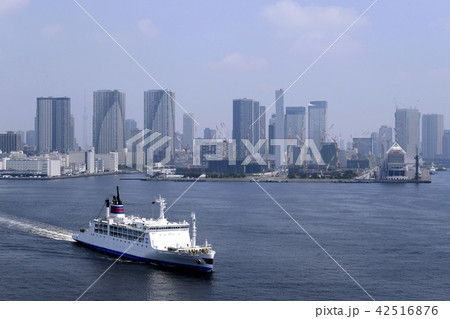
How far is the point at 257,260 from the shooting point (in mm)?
8742

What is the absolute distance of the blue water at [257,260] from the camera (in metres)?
7.06

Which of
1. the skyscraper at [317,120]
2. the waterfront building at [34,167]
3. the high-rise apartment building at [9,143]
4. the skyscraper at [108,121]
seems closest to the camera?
the waterfront building at [34,167]

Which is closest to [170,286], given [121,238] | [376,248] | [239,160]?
[121,238]

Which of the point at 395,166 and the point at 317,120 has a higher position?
the point at 317,120

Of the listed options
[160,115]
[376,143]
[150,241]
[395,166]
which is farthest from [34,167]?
[376,143]

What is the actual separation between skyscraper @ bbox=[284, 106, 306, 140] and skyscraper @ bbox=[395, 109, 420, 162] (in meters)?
→ 9.50

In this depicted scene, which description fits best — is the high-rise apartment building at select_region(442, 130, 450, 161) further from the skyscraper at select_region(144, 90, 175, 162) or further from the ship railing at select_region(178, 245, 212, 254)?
the ship railing at select_region(178, 245, 212, 254)

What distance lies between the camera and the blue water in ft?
23.2

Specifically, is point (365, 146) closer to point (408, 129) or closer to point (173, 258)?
point (408, 129)

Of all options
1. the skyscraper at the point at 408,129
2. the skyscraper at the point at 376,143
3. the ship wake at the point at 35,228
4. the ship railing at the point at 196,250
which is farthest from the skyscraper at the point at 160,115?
the ship railing at the point at 196,250

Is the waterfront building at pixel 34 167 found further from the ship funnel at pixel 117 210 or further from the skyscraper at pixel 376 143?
the skyscraper at pixel 376 143

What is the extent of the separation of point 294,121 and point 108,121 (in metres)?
20.2

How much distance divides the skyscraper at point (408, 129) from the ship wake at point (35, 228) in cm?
4865

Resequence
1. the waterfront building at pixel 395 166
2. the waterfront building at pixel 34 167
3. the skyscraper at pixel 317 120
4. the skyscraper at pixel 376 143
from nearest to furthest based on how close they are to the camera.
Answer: the waterfront building at pixel 395 166, the waterfront building at pixel 34 167, the skyscraper at pixel 317 120, the skyscraper at pixel 376 143
